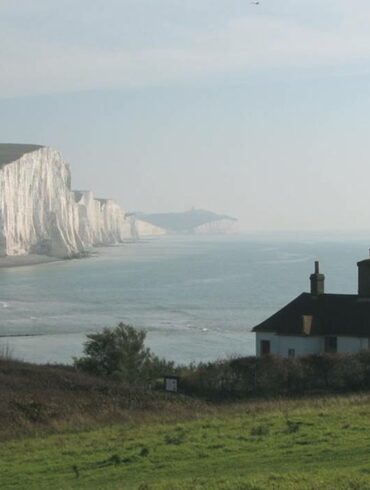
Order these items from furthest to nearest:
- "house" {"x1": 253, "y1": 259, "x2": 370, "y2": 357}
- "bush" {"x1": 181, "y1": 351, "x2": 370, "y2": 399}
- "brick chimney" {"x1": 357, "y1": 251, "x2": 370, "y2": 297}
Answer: "brick chimney" {"x1": 357, "y1": 251, "x2": 370, "y2": 297} → "house" {"x1": 253, "y1": 259, "x2": 370, "y2": 357} → "bush" {"x1": 181, "y1": 351, "x2": 370, "y2": 399}

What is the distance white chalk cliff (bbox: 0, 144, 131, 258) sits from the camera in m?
99.0

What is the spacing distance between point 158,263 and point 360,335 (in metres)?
87.0

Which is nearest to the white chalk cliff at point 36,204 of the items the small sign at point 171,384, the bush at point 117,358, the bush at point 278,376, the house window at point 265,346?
the house window at point 265,346

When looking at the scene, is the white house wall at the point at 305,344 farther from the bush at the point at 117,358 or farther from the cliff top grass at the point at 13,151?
the cliff top grass at the point at 13,151

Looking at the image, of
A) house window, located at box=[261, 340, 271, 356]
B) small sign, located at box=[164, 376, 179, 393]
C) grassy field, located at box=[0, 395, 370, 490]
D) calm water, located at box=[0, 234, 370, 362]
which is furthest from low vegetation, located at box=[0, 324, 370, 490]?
calm water, located at box=[0, 234, 370, 362]

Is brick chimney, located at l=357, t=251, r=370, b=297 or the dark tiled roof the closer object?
the dark tiled roof

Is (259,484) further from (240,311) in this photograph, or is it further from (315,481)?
(240,311)

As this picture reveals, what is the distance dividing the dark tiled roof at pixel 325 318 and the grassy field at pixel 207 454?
8.38 metres

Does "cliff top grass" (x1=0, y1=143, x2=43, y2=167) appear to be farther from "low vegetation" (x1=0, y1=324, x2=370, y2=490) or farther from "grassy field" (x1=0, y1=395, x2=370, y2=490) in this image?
"grassy field" (x1=0, y1=395, x2=370, y2=490)

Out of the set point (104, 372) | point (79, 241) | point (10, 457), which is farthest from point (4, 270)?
point (10, 457)

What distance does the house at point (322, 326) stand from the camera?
2014 centimetres

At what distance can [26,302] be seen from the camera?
193ft

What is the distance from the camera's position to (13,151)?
353 ft

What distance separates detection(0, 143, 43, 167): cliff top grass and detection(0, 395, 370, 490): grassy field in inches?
3475
